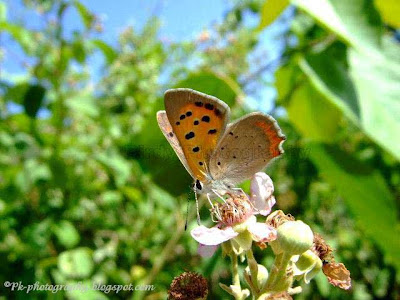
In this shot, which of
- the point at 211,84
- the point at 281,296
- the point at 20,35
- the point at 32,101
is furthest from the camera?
the point at 20,35

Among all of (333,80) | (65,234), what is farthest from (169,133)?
(65,234)

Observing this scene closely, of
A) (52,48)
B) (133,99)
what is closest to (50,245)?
(52,48)

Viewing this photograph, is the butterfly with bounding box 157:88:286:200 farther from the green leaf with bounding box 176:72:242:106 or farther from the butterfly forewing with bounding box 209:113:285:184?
the green leaf with bounding box 176:72:242:106

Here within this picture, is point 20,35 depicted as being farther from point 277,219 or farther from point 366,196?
point 277,219

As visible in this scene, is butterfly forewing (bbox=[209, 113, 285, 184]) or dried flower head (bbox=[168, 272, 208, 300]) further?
butterfly forewing (bbox=[209, 113, 285, 184])

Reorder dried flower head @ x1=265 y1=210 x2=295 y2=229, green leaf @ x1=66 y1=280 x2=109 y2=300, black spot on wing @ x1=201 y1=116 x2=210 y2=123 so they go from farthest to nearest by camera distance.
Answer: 1. green leaf @ x1=66 y1=280 x2=109 y2=300
2. black spot on wing @ x1=201 y1=116 x2=210 y2=123
3. dried flower head @ x1=265 y1=210 x2=295 y2=229

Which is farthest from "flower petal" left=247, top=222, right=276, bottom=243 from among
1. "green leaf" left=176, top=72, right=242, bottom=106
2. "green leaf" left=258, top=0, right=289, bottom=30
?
"green leaf" left=176, top=72, right=242, bottom=106

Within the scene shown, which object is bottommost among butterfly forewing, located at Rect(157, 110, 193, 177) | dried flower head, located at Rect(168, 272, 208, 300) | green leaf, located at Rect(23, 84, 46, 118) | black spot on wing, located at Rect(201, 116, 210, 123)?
green leaf, located at Rect(23, 84, 46, 118)
